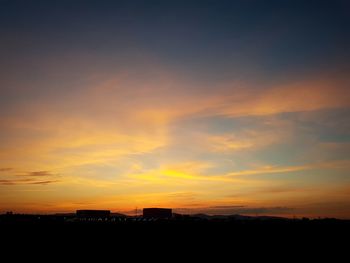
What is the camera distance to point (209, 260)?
1409 inches

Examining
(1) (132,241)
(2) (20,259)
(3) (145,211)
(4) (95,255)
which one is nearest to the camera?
(2) (20,259)

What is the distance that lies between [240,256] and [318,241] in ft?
61.2

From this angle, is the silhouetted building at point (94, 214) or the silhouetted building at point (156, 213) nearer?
the silhouetted building at point (94, 214)

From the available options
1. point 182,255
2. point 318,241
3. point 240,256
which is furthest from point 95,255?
point 318,241

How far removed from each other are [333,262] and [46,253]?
27824 mm

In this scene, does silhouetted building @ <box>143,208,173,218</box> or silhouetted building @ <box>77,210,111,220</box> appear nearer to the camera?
silhouetted building @ <box>77,210,111,220</box>

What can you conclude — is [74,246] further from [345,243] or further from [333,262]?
[345,243]

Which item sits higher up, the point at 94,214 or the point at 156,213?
the point at 156,213

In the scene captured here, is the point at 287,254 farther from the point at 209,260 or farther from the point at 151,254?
the point at 151,254

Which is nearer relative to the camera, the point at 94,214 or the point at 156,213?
the point at 94,214

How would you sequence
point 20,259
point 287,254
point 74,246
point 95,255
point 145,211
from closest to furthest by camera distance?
point 20,259 < point 95,255 < point 287,254 < point 74,246 < point 145,211

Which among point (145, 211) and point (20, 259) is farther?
point (145, 211)

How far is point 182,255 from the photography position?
Result: 38.2 meters

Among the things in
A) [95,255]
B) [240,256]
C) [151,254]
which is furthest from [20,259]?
[240,256]
